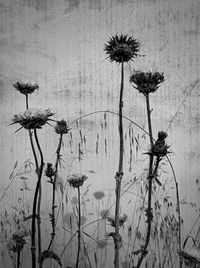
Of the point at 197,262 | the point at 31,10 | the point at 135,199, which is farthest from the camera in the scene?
the point at 31,10

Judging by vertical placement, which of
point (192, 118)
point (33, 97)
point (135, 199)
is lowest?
point (135, 199)

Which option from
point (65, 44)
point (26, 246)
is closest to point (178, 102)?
point (65, 44)

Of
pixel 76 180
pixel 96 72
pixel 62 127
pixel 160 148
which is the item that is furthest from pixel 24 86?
pixel 160 148

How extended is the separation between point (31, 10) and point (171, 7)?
2.47 feet

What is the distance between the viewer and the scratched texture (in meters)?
1.81

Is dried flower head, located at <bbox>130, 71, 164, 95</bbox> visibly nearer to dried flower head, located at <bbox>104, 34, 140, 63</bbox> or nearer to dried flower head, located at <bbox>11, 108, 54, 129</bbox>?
dried flower head, located at <bbox>104, 34, 140, 63</bbox>

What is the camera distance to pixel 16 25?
6.29 feet

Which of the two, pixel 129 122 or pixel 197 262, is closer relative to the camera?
pixel 197 262

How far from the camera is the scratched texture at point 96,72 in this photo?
1.81 metres

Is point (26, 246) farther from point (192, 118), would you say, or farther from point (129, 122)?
point (192, 118)

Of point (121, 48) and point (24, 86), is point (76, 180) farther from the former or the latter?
point (121, 48)

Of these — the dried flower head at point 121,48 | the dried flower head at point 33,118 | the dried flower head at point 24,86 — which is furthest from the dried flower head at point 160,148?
the dried flower head at point 24,86

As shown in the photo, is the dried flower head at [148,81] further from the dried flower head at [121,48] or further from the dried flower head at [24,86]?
the dried flower head at [24,86]

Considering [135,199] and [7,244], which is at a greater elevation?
[135,199]
